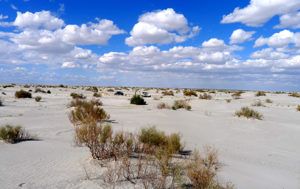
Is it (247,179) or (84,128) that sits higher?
(84,128)

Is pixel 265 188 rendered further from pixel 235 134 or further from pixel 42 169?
pixel 235 134

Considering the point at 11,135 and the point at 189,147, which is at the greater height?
the point at 11,135

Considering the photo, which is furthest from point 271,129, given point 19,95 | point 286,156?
point 19,95

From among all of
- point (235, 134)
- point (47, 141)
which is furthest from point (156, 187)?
point (235, 134)

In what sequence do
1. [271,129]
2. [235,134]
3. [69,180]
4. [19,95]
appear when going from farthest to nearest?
[19,95] < [271,129] < [235,134] < [69,180]

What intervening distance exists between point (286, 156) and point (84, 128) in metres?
6.36

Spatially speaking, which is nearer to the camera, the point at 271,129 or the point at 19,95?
the point at 271,129

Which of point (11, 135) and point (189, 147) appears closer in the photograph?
point (11, 135)

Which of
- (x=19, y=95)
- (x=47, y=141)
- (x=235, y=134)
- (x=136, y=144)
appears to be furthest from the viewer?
(x=19, y=95)

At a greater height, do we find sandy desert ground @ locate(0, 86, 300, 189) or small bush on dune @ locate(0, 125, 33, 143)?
small bush on dune @ locate(0, 125, 33, 143)

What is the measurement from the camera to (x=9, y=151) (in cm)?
826

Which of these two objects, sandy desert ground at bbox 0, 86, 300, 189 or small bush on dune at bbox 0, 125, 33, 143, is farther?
small bush on dune at bbox 0, 125, 33, 143

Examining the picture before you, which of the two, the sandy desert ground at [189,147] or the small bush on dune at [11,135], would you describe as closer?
the sandy desert ground at [189,147]

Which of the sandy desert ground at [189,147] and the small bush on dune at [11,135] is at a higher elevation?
the small bush on dune at [11,135]
